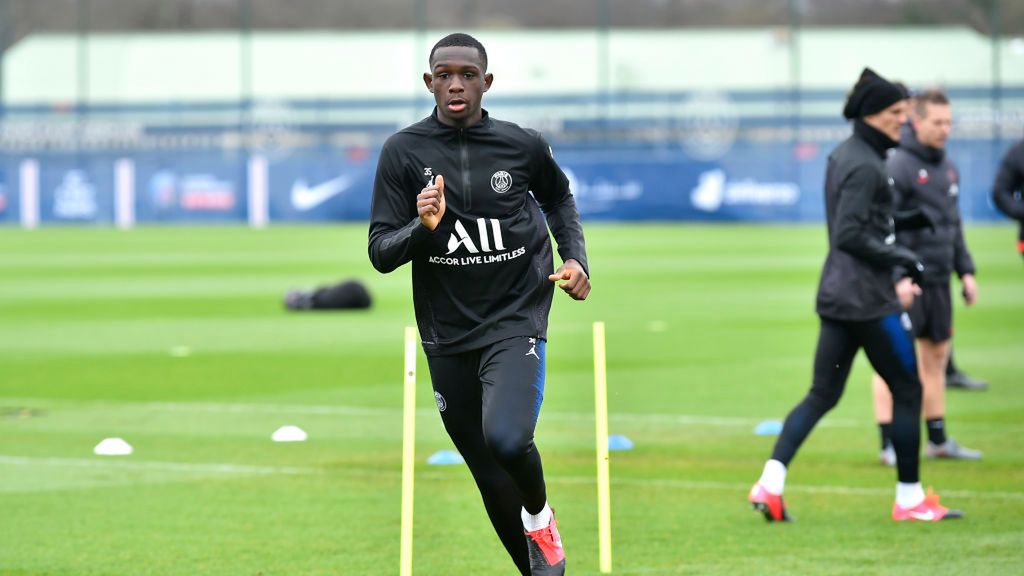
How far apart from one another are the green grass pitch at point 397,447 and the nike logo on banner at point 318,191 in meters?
26.5

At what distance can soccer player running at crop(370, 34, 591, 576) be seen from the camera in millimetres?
6621

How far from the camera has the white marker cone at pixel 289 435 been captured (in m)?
11.8

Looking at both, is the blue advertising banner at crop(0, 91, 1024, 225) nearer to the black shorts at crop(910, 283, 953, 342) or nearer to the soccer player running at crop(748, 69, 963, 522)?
the black shorts at crop(910, 283, 953, 342)

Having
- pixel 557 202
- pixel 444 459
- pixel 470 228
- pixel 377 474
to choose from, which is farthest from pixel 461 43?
pixel 444 459

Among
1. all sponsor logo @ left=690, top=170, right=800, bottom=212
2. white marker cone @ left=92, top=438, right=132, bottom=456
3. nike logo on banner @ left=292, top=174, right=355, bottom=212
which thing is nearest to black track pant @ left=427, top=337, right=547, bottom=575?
white marker cone @ left=92, top=438, right=132, bottom=456

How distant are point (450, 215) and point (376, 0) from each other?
72.2 m

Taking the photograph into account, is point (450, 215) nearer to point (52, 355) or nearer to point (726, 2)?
point (52, 355)

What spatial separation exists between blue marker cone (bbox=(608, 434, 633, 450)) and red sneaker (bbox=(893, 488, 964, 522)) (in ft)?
8.87

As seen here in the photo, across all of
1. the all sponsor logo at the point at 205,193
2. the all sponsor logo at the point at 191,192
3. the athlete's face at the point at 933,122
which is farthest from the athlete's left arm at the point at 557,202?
the all sponsor logo at the point at 205,193

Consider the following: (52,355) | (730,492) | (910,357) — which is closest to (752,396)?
(730,492)

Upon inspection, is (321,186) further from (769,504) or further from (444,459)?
(769,504)

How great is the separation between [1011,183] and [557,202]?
6532mm

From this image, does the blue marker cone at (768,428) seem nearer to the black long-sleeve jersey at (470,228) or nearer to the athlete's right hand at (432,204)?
the black long-sleeve jersey at (470,228)

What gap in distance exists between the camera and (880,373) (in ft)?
29.4
